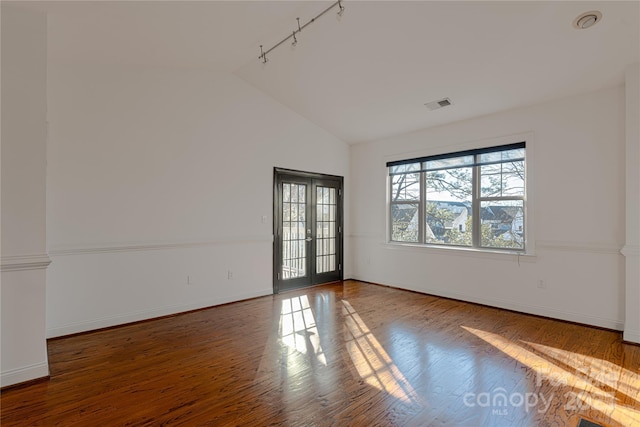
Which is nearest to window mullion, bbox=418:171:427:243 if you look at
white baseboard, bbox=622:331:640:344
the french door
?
the french door

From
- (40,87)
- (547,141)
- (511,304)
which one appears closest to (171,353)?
(40,87)

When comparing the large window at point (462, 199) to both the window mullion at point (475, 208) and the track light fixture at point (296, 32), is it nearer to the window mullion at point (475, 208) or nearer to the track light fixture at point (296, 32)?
the window mullion at point (475, 208)

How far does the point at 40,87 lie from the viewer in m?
2.59

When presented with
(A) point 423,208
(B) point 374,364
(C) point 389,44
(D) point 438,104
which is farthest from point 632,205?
(B) point 374,364

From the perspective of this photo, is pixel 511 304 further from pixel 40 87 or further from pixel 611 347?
pixel 40 87

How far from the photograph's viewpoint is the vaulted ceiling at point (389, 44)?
283 cm

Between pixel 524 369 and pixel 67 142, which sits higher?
pixel 67 142

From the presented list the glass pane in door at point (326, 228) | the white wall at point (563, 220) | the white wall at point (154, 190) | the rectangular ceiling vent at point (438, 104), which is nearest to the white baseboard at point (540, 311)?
the white wall at point (563, 220)

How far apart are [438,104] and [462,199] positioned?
1.48 m

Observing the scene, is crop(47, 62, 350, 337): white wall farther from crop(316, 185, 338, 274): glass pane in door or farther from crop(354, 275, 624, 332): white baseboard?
crop(354, 275, 624, 332): white baseboard

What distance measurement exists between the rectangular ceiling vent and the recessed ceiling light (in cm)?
154

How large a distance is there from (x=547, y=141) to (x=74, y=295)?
5.86 m

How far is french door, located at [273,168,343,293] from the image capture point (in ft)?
17.3

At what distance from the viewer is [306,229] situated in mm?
5641
